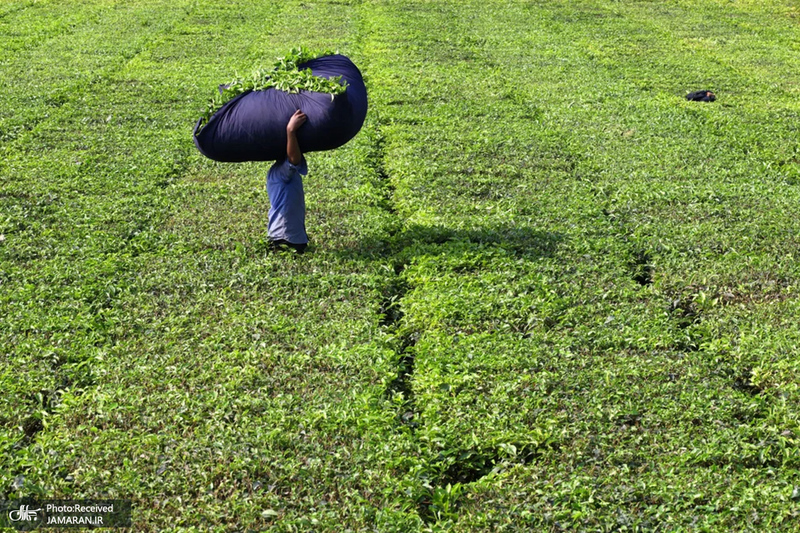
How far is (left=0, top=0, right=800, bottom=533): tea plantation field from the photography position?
6.27 m

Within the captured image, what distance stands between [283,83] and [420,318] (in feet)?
10.0

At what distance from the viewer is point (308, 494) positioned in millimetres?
6199

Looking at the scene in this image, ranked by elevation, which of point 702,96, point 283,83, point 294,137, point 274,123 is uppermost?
point 283,83

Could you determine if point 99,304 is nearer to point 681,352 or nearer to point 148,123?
point 681,352

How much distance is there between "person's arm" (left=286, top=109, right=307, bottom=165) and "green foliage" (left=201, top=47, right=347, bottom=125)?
15.6 inches

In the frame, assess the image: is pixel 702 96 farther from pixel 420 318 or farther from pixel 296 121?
pixel 420 318

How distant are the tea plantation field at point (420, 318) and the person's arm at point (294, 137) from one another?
1200 millimetres

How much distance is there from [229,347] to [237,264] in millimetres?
1813

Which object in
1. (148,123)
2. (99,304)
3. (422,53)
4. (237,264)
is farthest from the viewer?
(422,53)

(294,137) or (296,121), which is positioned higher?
(296,121)

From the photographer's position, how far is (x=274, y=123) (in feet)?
30.1

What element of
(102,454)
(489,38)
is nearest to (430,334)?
(102,454)

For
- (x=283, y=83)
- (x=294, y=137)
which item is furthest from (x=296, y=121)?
(x=283, y=83)

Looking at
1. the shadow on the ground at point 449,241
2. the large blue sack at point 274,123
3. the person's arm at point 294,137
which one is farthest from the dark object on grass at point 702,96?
the person's arm at point 294,137
